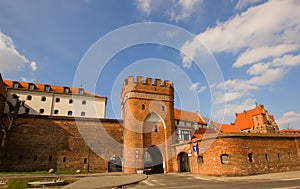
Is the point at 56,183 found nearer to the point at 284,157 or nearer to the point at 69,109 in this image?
the point at 284,157

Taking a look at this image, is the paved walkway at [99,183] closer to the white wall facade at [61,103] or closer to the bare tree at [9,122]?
the bare tree at [9,122]

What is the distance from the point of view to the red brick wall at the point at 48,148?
20953 millimetres

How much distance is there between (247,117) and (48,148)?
45.5 m

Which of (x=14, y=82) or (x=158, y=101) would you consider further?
(x=14, y=82)

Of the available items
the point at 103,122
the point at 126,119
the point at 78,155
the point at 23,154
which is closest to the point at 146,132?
the point at 126,119

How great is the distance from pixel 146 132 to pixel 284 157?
15.0m

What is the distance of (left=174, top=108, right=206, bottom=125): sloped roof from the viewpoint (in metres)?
39.9

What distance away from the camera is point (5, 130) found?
20344 mm

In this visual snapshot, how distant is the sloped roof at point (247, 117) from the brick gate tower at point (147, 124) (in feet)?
97.1

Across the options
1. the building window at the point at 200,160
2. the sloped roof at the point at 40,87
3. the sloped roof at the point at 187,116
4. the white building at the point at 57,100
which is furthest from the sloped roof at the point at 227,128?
the sloped roof at the point at 40,87

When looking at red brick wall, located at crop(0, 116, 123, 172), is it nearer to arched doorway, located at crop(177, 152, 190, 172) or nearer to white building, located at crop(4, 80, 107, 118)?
arched doorway, located at crop(177, 152, 190, 172)

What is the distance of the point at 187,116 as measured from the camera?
1645 inches

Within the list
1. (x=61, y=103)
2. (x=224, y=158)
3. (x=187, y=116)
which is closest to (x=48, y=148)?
(x=61, y=103)

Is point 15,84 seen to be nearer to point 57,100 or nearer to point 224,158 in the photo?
point 57,100
